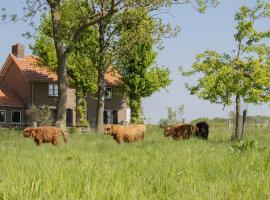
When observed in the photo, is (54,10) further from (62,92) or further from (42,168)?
(42,168)

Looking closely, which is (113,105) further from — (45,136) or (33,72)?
(45,136)

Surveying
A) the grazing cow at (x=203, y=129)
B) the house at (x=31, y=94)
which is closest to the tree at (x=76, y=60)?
the house at (x=31, y=94)

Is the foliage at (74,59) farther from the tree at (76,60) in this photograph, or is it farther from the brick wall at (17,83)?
the brick wall at (17,83)

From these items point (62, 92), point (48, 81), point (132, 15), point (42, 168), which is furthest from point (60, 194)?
point (48, 81)

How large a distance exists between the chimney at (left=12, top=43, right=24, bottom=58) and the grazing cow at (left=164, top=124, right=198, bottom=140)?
39.1 metres

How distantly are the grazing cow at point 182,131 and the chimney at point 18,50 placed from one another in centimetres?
3911

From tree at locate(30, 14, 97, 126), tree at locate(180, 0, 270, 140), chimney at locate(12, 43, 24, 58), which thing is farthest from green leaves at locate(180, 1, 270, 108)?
chimney at locate(12, 43, 24, 58)

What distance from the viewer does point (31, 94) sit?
55.7 meters

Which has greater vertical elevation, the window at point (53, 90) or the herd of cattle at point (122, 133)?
the window at point (53, 90)

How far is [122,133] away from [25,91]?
36.4 metres

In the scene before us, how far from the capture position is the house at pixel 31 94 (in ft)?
179

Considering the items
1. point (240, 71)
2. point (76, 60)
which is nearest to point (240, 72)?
point (240, 71)

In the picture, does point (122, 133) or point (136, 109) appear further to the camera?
point (136, 109)

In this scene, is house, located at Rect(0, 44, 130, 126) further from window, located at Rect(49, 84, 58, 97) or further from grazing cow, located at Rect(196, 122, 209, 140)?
grazing cow, located at Rect(196, 122, 209, 140)
